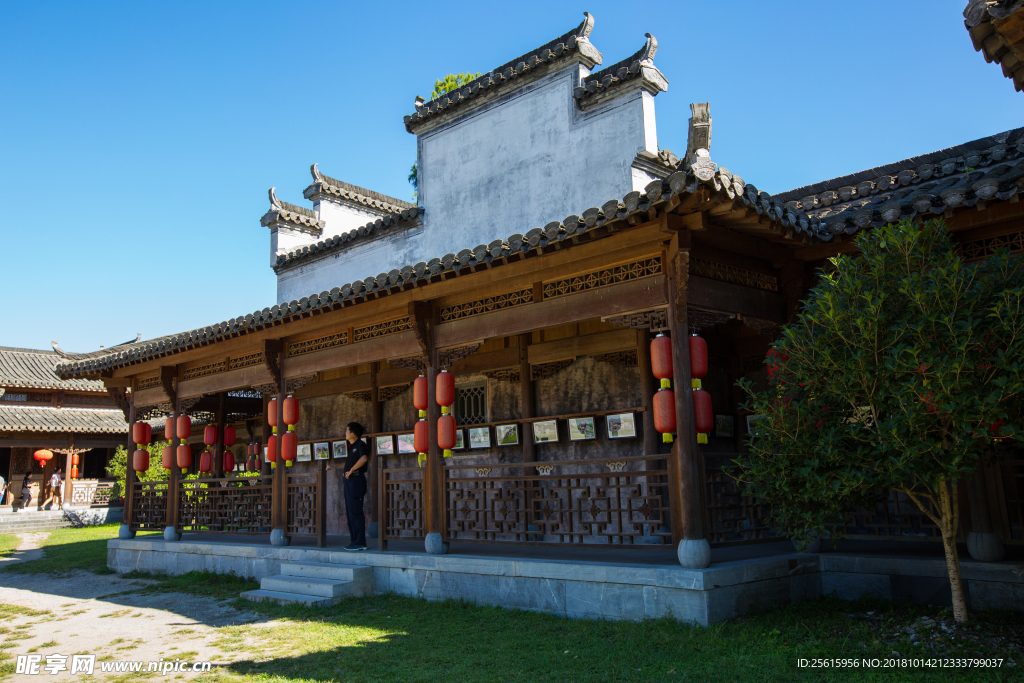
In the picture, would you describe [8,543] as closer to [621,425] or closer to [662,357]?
[621,425]

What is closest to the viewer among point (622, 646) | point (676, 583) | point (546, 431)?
point (622, 646)

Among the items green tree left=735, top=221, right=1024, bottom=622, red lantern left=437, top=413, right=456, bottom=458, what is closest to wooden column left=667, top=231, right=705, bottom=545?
green tree left=735, top=221, right=1024, bottom=622

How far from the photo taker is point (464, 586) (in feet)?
23.1

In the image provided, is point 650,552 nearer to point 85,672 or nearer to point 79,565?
point 85,672

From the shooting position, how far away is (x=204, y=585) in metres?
9.27

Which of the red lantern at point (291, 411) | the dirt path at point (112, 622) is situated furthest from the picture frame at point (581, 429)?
the dirt path at point (112, 622)

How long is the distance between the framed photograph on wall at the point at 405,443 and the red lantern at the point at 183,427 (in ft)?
11.1

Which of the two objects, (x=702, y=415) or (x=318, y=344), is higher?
(x=318, y=344)

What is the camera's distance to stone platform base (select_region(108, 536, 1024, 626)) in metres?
5.45

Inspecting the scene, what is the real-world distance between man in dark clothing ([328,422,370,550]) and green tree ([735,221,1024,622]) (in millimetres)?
4876

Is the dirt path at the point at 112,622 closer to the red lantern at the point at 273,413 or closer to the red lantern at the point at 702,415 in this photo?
the red lantern at the point at 273,413

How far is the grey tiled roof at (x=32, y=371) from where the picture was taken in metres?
24.9

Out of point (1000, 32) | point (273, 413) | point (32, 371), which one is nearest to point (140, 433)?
point (273, 413)

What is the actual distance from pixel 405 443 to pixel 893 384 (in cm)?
735
